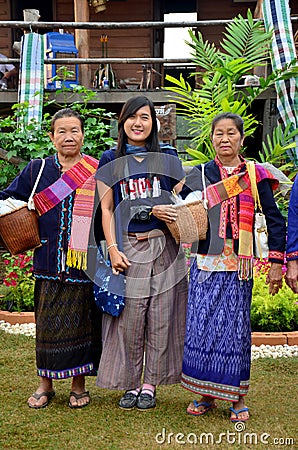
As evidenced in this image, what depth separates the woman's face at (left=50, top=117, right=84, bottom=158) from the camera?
10.3ft

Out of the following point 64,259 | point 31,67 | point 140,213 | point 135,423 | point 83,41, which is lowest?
point 135,423

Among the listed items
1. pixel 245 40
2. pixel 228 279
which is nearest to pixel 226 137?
pixel 228 279

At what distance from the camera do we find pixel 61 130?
316 centimetres

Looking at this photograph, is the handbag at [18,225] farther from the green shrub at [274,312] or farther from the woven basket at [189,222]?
the green shrub at [274,312]

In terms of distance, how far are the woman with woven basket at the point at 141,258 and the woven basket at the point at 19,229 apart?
0.39m

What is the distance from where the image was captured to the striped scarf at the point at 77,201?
3.14 meters

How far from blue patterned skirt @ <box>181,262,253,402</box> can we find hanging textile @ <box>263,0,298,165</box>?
3677 mm

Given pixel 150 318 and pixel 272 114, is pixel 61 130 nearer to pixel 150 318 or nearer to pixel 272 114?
pixel 150 318

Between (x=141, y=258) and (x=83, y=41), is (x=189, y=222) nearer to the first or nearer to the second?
(x=141, y=258)

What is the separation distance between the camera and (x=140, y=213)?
122 inches

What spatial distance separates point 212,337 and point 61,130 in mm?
1367

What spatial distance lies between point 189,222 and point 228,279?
365 mm

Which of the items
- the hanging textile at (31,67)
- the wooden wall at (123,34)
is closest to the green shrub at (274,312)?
the hanging textile at (31,67)

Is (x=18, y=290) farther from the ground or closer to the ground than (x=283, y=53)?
closer to the ground
